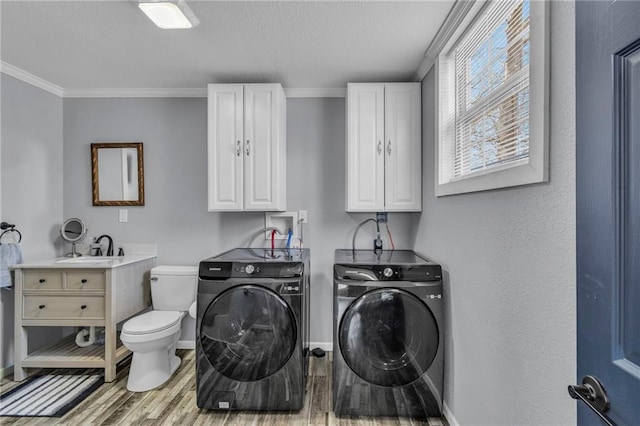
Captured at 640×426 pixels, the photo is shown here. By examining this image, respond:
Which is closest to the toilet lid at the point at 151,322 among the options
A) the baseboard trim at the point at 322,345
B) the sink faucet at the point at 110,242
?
the sink faucet at the point at 110,242

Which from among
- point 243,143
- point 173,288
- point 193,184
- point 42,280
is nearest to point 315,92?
point 243,143

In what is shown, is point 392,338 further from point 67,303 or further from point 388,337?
point 67,303

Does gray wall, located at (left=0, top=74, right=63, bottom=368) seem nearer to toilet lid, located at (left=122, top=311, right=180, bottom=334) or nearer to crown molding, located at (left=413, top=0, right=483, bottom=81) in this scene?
toilet lid, located at (left=122, top=311, right=180, bottom=334)

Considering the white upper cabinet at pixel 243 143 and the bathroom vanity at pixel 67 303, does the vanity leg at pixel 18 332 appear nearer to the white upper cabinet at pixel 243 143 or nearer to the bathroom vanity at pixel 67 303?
the bathroom vanity at pixel 67 303

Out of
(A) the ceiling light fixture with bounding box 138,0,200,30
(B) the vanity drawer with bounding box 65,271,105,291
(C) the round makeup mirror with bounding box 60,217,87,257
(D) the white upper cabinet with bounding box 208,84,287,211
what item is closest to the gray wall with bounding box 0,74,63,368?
(C) the round makeup mirror with bounding box 60,217,87,257

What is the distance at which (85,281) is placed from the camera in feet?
7.61

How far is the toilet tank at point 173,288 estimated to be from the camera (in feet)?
8.73

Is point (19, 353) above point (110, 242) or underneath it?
underneath

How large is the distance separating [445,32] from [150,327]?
269 centimetres

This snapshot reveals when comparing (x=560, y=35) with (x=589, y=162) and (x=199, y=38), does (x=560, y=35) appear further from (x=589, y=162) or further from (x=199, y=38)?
(x=199, y=38)

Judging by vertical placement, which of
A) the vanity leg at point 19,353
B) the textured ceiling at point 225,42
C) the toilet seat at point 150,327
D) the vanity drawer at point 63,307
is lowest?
the vanity leg at point 19,353

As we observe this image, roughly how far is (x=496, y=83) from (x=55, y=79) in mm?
3296

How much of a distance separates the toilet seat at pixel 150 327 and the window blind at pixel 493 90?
2.23 meters

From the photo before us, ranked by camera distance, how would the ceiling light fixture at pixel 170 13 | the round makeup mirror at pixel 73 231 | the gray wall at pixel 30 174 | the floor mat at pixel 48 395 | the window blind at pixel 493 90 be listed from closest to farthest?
the window blind at pixel 493 90 → the ceiling light fixture at pixel 170 13 → the floor mat at pixel 48 395 → the gray wall at pixel 30 174 → the round makeup mirror at pixel 73 231
